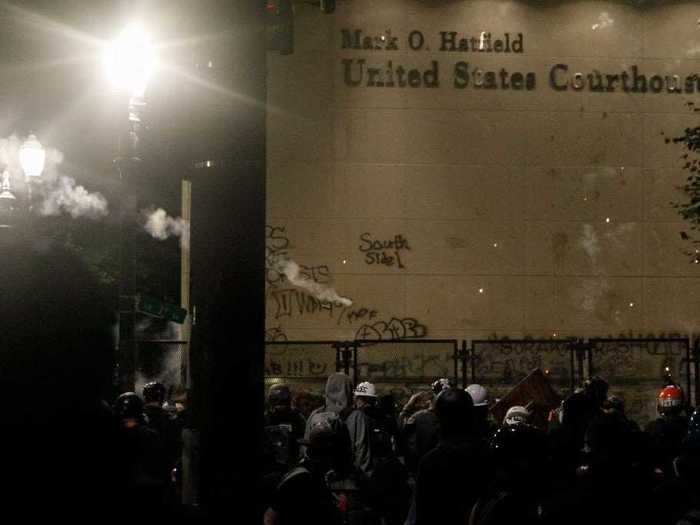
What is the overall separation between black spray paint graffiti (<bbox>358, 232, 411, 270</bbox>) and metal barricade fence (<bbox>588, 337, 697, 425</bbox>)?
505 cm

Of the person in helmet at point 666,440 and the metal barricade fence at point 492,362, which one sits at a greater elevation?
the metal barricade fence at point 492,362

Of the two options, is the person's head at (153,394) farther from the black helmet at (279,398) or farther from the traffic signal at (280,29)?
the traffic signal at (280,29)

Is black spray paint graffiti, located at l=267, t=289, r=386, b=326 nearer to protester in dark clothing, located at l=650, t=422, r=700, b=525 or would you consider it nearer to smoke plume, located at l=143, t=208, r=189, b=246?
smoke plume, located at l=143, t=208, r=189, b=246

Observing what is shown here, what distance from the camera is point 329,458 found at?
672 cm

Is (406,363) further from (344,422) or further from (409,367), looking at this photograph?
(344,422)

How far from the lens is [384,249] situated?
78.4ft

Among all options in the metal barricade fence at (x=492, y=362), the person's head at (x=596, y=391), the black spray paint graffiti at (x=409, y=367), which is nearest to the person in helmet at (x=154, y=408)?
the person's head at (x=596, y=391)

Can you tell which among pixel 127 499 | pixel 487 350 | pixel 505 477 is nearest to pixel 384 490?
pixel 505 477

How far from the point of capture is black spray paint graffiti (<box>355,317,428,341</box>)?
23656 millimetres

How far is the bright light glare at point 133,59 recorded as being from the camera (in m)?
13.1

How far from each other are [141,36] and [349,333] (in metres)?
11.4

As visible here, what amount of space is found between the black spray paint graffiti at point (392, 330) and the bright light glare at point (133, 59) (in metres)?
10.7

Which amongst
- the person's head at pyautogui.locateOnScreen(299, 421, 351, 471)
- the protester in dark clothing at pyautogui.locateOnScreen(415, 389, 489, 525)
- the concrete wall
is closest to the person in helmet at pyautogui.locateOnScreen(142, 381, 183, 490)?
the person's head at pyautogui.locateOnScreen(299, 421, 351, 471)

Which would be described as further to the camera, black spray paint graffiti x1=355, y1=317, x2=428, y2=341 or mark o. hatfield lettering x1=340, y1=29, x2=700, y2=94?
mark o. hatfield lettering x1=340, y1=29, x2=700, y2=94
